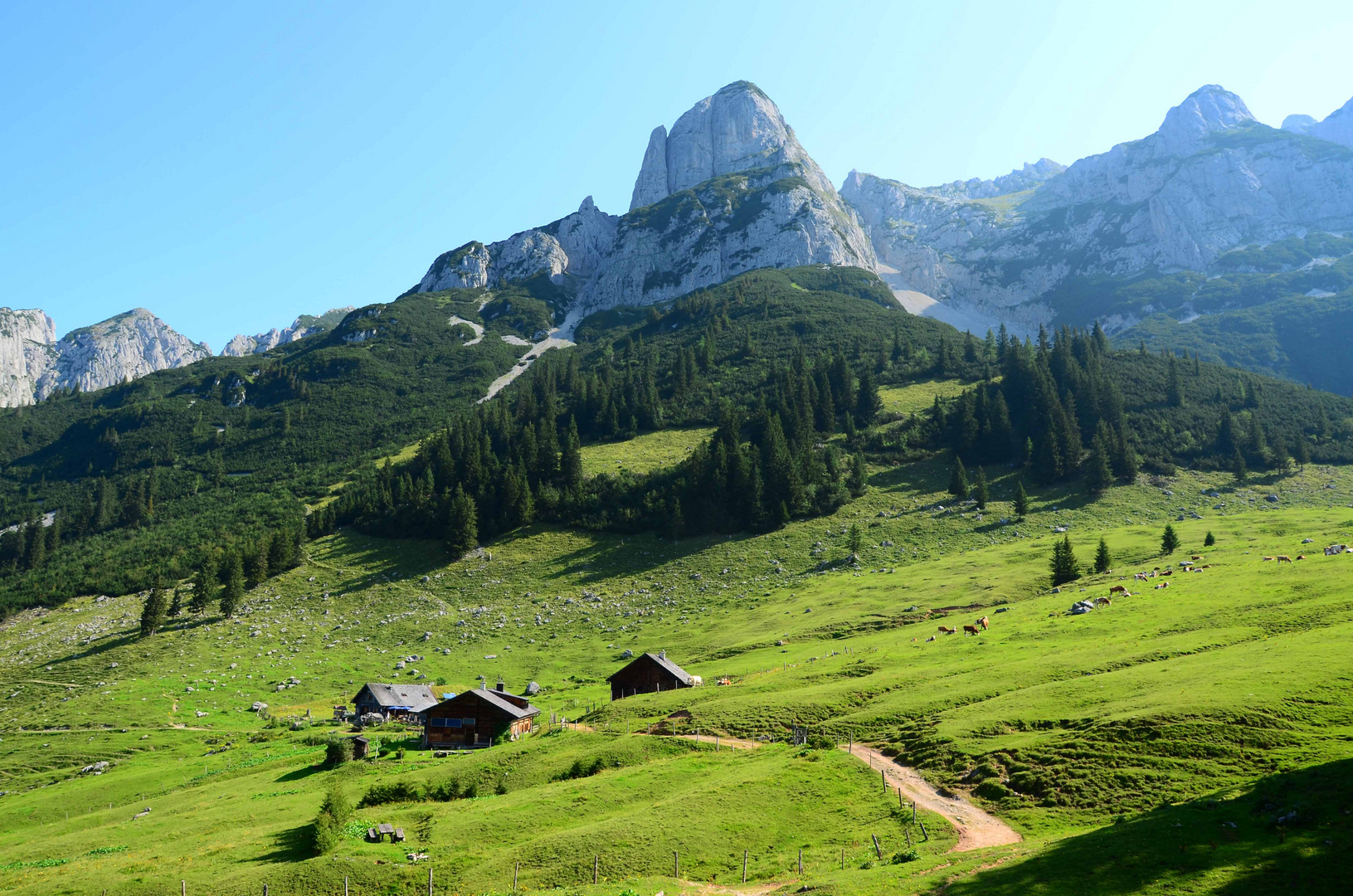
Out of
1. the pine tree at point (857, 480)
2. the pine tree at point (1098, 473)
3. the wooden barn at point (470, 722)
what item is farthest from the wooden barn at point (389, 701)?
the pine tree at point (1098, 473)

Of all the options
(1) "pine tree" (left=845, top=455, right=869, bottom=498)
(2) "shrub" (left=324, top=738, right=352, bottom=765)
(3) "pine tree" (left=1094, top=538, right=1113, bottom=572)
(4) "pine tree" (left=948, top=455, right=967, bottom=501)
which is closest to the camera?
(2) "shrub" (left=324, top=738, right=352, bottom=765)

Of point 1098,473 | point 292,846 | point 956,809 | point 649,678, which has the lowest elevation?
point 649,678

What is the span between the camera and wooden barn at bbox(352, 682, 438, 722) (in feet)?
240

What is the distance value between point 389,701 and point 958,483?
309 feet

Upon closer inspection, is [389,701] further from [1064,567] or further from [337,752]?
[1064,567]

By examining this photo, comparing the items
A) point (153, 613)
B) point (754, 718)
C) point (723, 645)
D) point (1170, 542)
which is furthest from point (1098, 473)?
point (153, 613)

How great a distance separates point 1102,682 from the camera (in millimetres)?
43656

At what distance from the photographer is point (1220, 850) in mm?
23516

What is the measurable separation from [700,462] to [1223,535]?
74668mm

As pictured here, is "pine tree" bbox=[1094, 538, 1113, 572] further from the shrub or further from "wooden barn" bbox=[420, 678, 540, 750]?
the shrub

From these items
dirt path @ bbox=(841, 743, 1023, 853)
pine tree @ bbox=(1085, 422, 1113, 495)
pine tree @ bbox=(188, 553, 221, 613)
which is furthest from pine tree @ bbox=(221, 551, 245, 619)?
pine tree @ bbox=(1085, 422, 1113, 495)

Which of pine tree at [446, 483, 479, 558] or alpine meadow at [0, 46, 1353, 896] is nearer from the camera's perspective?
alpine meadow at [0, 46, 1353, 896]

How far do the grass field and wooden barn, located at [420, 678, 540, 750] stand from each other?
5606 millimetres

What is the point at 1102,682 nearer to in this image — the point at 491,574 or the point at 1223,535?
the point at 1223,535
